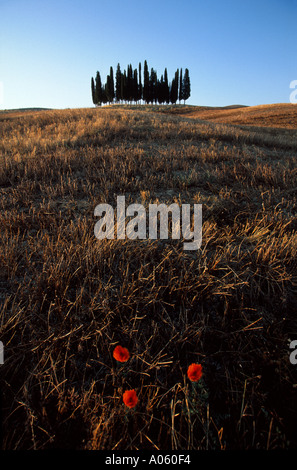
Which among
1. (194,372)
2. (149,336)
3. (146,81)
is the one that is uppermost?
(146,81)

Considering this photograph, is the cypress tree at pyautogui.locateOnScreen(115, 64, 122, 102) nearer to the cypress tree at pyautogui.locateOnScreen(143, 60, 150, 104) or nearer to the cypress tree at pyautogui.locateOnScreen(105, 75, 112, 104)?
the cypress tree at pyautogui.locateOnScreen(105, 75, 112, 104)

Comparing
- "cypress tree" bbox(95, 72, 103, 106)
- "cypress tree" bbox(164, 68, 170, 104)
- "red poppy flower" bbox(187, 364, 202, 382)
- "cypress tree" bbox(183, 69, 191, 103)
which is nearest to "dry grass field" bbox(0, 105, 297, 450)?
"red poppy flower" bbox(187, 364, 202, 382)

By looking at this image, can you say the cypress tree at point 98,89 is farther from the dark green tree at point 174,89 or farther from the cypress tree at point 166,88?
the dark green tree at point 174,89

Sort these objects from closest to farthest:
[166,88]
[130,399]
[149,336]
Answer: [130,399]
[149,336]
[166,88]

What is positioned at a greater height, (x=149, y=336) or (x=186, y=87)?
(x=186, y=87)

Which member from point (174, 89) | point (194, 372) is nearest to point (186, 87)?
point (174, 89)

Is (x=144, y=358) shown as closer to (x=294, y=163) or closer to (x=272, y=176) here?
(x=272, y=176)

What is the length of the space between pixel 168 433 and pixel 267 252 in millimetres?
1816

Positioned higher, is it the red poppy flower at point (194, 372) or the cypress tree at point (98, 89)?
the cypress tree at point (98, 89)

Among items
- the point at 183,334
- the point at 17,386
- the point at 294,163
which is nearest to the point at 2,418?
the point at 17,386

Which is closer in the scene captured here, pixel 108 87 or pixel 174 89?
pixel 108 87

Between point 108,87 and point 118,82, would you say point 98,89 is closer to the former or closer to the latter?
point 108,87

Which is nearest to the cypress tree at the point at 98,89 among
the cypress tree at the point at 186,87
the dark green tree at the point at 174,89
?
the dark green tree at the point at 174,89

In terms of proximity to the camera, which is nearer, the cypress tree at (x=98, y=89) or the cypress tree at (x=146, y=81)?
the cypress tree at (x=146, y=81)
